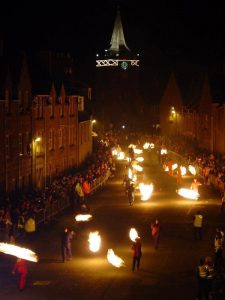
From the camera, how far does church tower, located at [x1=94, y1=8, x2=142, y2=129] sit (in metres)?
136

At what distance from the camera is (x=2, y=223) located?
30797 millimetres

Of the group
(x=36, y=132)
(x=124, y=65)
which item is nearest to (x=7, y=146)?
(x=36, y=132)

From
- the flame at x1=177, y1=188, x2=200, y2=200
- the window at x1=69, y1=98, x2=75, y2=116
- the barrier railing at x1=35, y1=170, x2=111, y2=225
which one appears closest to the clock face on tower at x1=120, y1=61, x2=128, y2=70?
the window at x1=69, y1=98, x2=75, y2=116

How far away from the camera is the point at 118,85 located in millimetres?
136875

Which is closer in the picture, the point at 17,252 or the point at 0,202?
the point at 17,252

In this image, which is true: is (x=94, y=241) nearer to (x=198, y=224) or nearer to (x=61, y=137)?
(x=198, y=224)

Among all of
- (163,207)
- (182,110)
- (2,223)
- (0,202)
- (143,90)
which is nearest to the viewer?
(2,223)

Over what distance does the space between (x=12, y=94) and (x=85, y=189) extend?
7.61 metres

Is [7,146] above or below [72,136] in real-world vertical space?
above

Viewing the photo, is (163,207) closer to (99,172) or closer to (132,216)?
(132,216)

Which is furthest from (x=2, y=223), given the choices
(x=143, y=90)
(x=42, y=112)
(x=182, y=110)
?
(x=143, y=90)

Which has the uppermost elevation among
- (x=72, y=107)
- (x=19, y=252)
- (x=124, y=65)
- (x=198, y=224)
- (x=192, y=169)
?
(x=124, y=65)

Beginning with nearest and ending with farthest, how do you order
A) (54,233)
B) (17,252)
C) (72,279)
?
(17,252)
(72,279)
(54,233)

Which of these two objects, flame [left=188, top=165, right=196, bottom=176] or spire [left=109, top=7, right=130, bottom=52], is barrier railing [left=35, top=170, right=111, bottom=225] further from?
spire [left=109, top=7, right=130, bottom=52]
